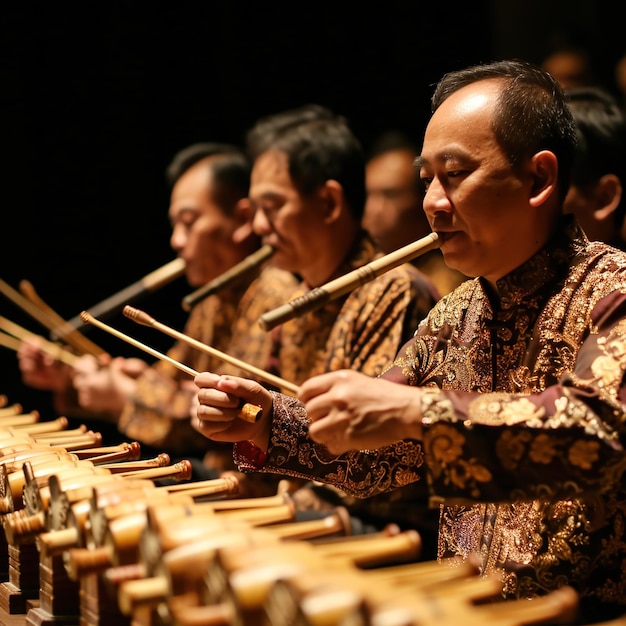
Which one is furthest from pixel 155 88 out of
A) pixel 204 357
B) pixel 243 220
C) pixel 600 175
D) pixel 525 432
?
pixel 525 432

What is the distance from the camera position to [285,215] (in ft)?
11.0

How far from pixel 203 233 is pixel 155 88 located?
1.09 metres

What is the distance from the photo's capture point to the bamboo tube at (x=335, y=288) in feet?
5.87

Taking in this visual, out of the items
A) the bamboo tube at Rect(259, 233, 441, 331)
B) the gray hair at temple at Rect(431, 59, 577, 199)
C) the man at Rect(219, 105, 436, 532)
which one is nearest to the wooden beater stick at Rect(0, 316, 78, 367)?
the man at Rect(219, 105, 436, 532)

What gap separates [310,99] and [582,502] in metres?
3.24

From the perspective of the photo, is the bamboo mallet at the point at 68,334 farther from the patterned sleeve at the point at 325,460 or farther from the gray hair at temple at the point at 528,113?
the gray hair at temple at the point at 528,113

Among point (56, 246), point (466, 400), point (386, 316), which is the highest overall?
point (56, 246)

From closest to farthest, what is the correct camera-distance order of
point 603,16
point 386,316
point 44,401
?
point 386,316 < point 603,16 < point 44,401

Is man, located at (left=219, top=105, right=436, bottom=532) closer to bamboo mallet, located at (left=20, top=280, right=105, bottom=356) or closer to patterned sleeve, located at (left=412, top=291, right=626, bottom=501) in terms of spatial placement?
bamboo mallet, located at (left=20, top=280, right=105, bottom=356)

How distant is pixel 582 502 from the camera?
179 centimetres

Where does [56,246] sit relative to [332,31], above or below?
below

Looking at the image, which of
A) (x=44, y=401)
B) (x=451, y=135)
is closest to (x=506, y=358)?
(x=451, y=135)

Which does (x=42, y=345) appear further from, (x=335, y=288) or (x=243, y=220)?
(x=335, y=288)

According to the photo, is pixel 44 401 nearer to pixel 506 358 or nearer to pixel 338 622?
pixel 506 358
